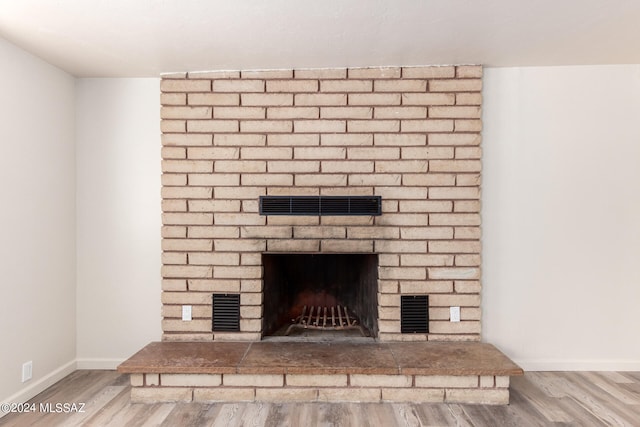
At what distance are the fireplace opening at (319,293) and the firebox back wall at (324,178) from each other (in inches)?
10.0

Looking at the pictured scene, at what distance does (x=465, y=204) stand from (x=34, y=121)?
302 centimetres

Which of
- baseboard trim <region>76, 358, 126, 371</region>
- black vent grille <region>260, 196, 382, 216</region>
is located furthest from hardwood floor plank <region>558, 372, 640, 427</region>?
baseboard trim <region>76, 358, 126, 371</region>

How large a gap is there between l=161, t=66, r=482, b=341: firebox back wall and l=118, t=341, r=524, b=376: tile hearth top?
0.51ft

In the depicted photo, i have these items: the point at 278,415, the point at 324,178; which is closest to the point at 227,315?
the point at 278,415

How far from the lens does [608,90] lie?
2.92m

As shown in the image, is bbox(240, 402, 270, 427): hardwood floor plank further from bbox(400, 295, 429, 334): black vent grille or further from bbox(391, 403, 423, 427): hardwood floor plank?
bbox(400, 295, 429, 334): black vent grille

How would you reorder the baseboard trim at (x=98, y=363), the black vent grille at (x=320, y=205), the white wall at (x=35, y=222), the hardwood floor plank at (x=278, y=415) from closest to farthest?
1. the hardwood floor plank at (x=278, y=415)
2. the white wall at (x=35, y=222)
3. the black vent grille at (x=320, y=205)
4. the baseboard trim at (x=98, y=363)

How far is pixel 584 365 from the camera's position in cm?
292

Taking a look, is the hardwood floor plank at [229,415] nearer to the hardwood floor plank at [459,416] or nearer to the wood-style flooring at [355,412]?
the wood-style flooring at [355,412]

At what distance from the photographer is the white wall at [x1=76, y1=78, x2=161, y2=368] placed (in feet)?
9.96

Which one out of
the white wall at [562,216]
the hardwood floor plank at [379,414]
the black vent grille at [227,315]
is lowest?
the hardwood floor plank at [379,414]

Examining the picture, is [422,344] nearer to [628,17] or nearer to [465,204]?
[465,204]

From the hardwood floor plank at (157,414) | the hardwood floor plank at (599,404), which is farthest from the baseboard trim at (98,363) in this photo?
the hardwood floor plank at (599,404)

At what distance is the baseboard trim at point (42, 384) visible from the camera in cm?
243
